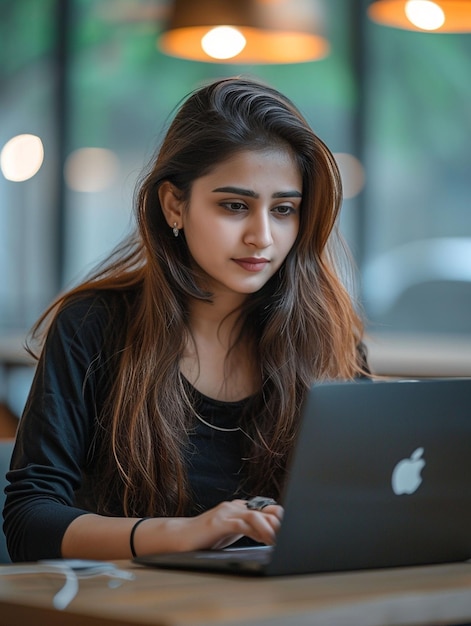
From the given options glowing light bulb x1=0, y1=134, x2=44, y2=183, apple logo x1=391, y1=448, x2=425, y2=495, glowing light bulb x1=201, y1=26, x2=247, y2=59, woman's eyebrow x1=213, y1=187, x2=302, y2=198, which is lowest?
apple logo x1=391, y1=448, x2=425, y2=495

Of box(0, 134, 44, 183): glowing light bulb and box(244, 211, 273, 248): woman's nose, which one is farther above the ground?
box(0, 134, 44, 183): glowing light bulb

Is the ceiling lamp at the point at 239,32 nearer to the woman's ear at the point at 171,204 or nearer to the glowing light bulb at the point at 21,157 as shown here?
the woman's ear at the point at 171,204

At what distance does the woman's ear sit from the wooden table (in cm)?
81

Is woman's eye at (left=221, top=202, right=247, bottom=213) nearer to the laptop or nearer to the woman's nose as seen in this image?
the woman's nose

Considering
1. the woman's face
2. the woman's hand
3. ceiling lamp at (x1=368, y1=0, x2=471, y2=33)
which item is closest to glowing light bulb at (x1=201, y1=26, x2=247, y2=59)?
ceiling lamp at (x1=368, y1=0, x2=471, y2=33)

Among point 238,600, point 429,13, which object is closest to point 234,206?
point 238,600

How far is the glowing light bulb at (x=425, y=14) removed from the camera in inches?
129

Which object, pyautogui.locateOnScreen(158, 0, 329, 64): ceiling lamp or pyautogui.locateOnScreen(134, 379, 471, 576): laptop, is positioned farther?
pyautogui.locateOnScreen(158, 0, 329, 64): ceiling lamp

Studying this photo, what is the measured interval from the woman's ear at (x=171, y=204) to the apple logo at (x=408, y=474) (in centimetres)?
79

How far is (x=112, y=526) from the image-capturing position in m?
1.64

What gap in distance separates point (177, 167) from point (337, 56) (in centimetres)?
474

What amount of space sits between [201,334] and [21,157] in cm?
488

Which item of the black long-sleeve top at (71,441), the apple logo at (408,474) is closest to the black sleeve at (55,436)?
the black long-sleeve top at (71,441)

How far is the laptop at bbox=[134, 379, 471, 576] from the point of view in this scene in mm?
1347
